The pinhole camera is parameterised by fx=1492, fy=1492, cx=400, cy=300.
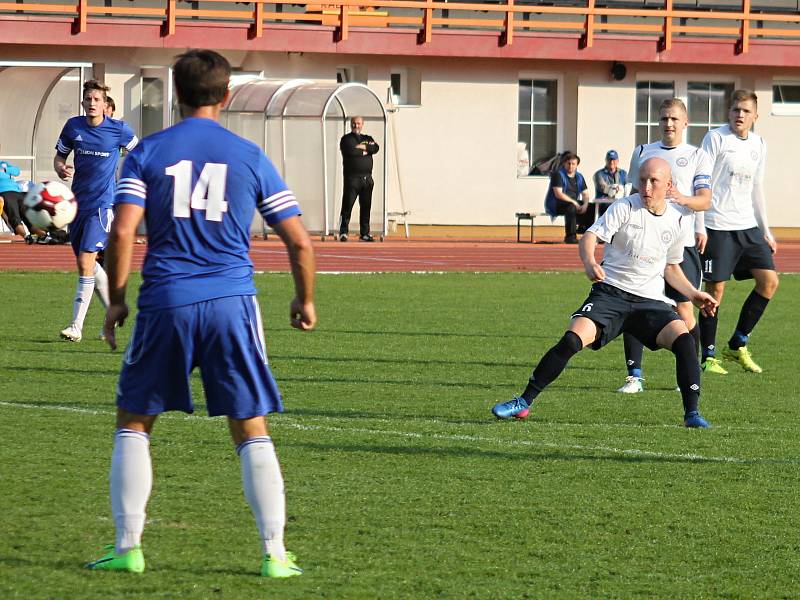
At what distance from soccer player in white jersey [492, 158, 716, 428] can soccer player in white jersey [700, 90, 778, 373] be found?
2640 millimetres

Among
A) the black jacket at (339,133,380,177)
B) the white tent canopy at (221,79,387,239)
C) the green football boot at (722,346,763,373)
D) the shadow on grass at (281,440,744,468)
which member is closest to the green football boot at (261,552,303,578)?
the shadow on grass at (281,440,744,468)

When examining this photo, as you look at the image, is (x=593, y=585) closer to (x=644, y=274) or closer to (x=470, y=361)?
(x=644, y=274)

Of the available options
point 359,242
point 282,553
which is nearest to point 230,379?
point 282,553

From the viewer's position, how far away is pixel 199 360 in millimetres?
5254

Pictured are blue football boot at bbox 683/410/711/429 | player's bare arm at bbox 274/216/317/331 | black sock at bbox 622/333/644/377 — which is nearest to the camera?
player's bare arm at bbox 274/216/317/331

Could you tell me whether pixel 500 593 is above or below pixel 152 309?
below

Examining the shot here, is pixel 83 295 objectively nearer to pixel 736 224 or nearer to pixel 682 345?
pixel 736 224

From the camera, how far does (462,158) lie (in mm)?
34406

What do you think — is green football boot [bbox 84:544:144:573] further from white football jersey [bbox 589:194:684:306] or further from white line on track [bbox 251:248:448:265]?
white line on track [bbox 251:248:448:265]

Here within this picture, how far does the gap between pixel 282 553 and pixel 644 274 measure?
14.0 ft

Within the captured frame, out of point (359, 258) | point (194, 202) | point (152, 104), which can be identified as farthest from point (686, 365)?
point (152, 104)

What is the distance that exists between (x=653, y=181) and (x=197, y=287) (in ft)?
14.3

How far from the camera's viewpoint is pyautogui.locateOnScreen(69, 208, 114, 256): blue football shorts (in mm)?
12336

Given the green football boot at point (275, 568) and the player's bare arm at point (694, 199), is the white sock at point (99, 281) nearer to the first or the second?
the player's bare arm at point (694, 199)
